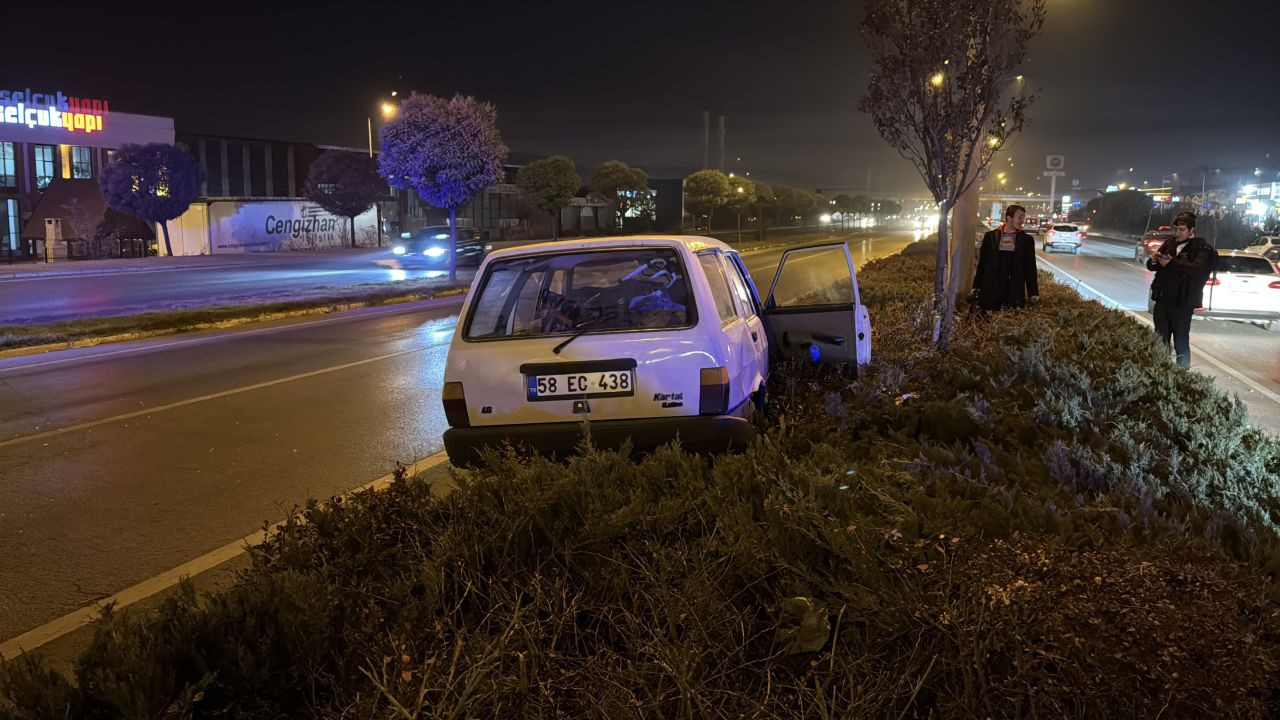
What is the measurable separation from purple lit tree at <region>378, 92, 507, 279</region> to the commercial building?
23.4 metres

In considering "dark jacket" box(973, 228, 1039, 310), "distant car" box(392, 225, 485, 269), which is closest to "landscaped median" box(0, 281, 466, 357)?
"distant car" box(392, 225, 485, 269)

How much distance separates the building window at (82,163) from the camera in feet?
153

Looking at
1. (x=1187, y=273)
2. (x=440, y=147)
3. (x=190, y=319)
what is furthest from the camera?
(x=440, y=147)

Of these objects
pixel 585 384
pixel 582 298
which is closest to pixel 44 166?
pixel 582 298

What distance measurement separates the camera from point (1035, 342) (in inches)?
268

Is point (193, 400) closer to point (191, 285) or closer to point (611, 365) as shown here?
point (611, 365)

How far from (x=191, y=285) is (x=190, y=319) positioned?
10563 mm

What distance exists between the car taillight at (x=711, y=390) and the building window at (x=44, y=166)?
50.9m

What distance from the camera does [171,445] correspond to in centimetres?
747

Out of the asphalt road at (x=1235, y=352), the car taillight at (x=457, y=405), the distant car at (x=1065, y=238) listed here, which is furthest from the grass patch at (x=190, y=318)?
the distant car at (x=1065, y=238)

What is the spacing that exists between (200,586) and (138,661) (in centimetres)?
246

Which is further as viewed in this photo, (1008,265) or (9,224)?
(9,224)

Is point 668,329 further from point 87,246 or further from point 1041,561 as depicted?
point 87,246

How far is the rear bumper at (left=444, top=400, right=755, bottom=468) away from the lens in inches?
193
